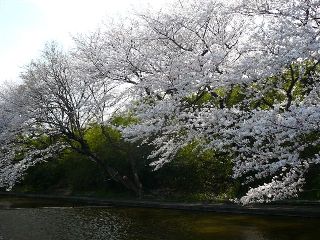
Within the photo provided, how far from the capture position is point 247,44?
43.4ft

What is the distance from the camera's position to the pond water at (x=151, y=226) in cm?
1137

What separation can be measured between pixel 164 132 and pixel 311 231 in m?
5.78

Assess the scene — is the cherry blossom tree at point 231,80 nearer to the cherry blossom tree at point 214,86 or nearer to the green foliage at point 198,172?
the cherry blossom tree at point 214,86

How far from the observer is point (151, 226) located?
44.1ft

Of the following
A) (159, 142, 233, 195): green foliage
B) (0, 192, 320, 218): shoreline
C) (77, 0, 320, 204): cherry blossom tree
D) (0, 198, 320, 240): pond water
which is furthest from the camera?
(159, 142, 233, 195): green foliage

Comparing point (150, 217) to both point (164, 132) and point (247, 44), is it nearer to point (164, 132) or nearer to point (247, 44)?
point (164, 132)

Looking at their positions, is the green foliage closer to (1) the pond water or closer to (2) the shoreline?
(2) the shoreline

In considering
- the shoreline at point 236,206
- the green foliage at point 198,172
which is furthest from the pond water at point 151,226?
the green foliage at point 198,172

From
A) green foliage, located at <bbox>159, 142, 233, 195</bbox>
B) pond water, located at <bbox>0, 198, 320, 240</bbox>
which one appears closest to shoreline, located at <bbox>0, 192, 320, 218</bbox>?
pond water, located at <bbox>0, 198, 320, 240</bbox>

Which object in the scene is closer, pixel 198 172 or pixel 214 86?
pixel 214 86

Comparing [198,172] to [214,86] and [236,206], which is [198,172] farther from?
[214,86]

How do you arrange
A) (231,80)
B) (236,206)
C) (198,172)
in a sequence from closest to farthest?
(231,80) < (236,206) < (198,172)

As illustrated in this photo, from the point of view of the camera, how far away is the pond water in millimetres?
11367

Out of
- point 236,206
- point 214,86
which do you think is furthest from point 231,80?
point 236,206
